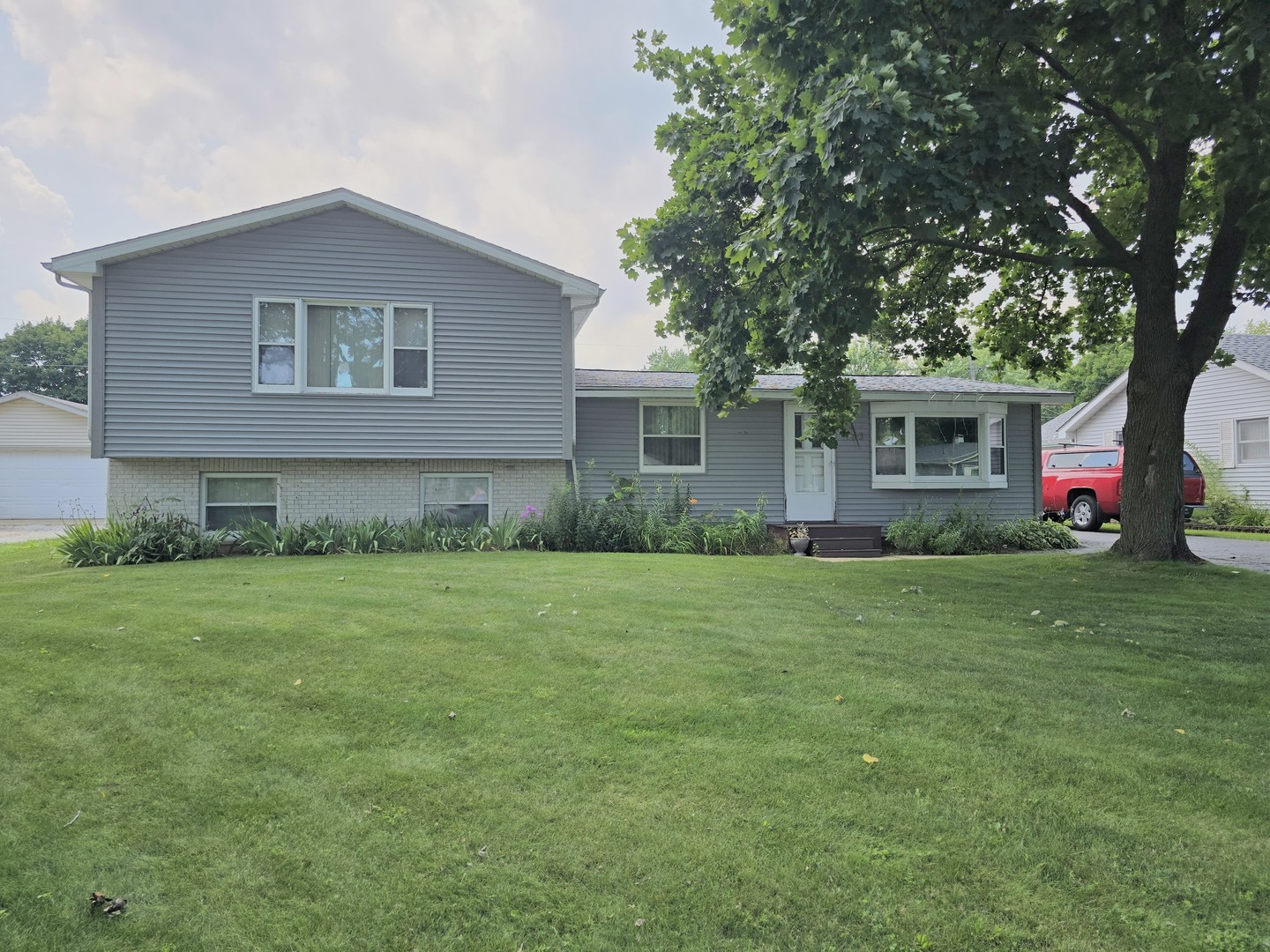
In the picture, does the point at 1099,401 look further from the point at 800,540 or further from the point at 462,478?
the point at 462,478

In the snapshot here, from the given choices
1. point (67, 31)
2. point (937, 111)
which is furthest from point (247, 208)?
point (937, 111)

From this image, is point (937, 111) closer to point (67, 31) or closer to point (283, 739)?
point (283, 739)

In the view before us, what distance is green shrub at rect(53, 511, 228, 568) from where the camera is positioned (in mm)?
9906

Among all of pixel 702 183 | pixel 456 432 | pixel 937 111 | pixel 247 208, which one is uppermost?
pixel 247 208

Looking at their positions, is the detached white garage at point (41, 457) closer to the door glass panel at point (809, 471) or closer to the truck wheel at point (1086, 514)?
the door glass panel at point (809, 471)

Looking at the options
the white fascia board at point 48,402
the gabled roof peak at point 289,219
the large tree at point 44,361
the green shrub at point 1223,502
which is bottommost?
the green shrub at point 1223,502

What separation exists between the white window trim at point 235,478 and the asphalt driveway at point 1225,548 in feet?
46.5

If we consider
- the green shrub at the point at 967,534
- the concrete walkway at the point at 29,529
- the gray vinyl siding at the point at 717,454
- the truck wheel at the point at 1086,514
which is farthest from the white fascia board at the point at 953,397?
the concrete walkway at the point at 29,529

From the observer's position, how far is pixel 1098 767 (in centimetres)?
321

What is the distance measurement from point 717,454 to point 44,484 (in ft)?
76.5

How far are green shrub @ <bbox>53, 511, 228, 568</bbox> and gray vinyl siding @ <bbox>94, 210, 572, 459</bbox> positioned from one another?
4.87 ft

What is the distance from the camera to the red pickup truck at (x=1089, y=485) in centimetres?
1791

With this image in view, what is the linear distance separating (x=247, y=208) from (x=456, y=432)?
190 inches

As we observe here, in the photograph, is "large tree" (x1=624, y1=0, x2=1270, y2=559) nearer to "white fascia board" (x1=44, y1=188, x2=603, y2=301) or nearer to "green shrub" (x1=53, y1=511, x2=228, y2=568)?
"white fascia board" (x1=44, y1=188, x2=603, y2=301)
